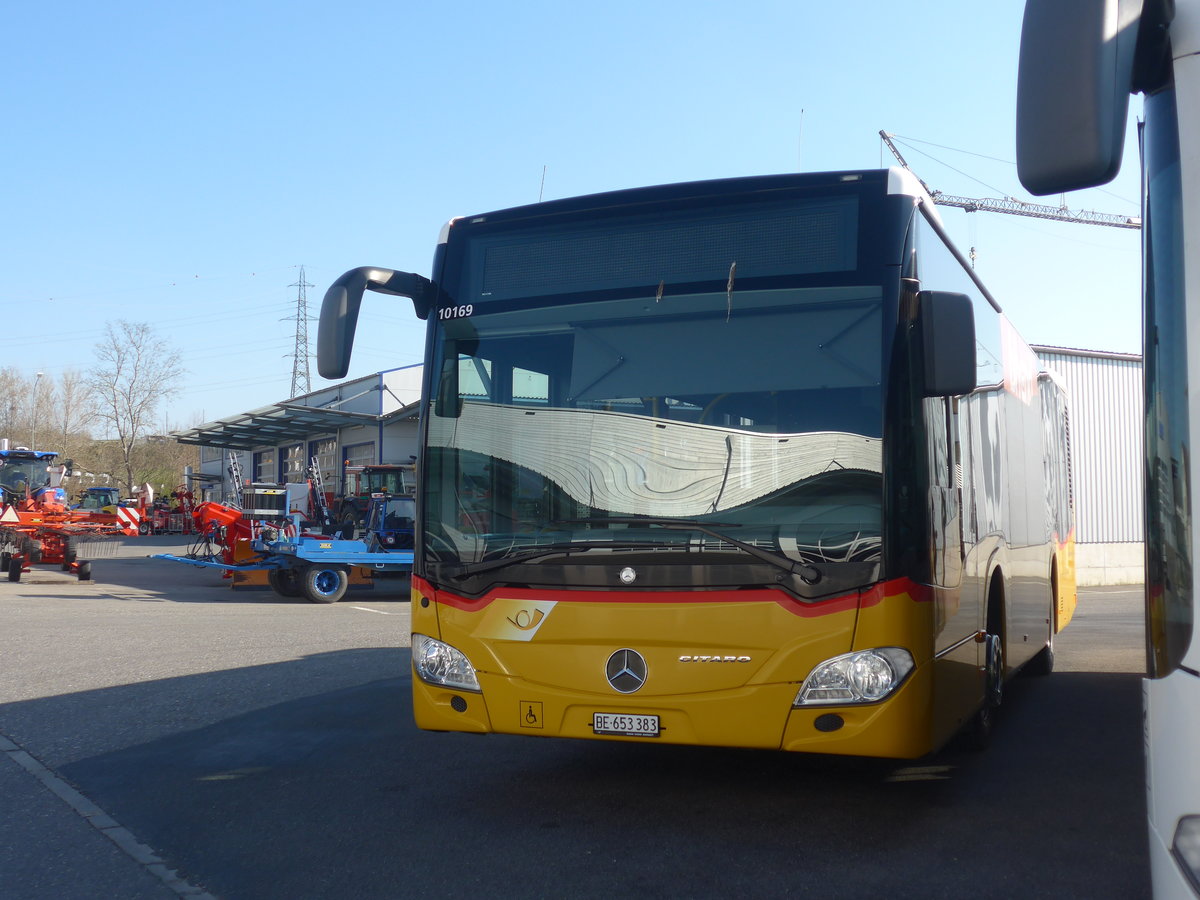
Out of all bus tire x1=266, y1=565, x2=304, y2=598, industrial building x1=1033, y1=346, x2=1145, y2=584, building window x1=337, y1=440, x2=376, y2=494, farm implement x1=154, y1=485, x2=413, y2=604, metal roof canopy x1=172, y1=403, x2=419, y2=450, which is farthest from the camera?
building window x1=337, y1=440, x2=376, y2=494

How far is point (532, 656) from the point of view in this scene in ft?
16.2

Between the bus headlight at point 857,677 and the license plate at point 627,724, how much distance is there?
67 cm

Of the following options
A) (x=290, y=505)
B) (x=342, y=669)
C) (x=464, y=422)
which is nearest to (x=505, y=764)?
(x=464, y=422)

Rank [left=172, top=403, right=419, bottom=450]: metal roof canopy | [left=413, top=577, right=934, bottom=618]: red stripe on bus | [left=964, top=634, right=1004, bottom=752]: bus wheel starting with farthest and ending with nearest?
[left=172, top=403, right=419, bottom=450]: metal roof canopy → [left=964, top=634, right=1004, bottom=752]: bus wheel → [left=413, top=577, right=934, bottom=618]: red stripe on bus

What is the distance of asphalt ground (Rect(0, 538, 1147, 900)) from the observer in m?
4.39

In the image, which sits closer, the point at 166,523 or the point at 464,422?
the point at 464,422

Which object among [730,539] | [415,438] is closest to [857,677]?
[730,539]

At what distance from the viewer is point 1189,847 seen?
2.41 meters

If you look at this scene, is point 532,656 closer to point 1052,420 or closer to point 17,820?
point 17,820

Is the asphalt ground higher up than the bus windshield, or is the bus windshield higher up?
the bus windshield

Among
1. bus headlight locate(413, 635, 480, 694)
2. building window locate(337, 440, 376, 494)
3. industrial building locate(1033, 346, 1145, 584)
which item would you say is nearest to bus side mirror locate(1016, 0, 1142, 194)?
bus headlight locate(413, 635, 480, 694)

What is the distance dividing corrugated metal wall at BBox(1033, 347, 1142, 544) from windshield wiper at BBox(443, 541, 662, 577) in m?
23.4

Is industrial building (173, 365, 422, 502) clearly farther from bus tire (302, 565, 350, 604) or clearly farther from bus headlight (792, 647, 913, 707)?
bus headlight (792, 647, 913, 707)

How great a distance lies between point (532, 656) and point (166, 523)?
50853mm
